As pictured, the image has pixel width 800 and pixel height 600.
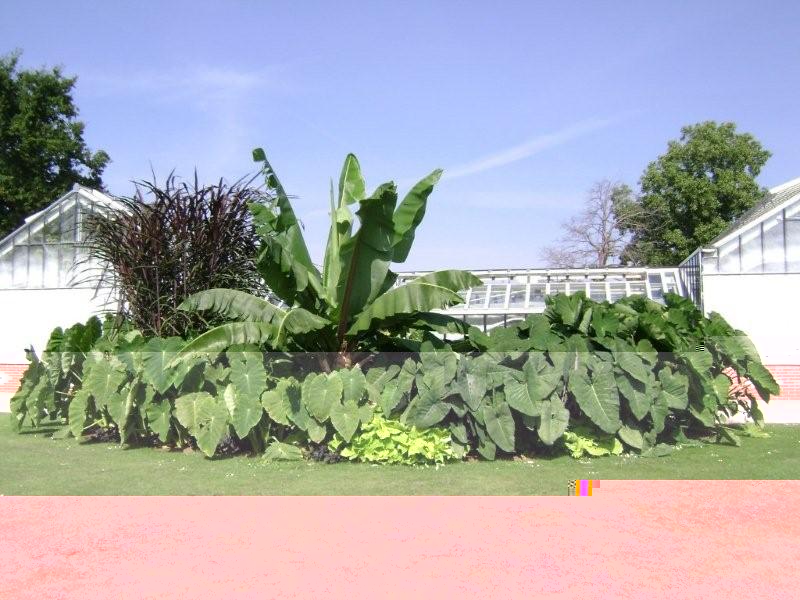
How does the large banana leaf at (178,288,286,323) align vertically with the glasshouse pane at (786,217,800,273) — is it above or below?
below

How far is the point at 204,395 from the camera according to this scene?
31.1ft

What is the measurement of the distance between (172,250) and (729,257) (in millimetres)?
12870

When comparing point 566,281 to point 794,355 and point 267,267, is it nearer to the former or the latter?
point 794,355

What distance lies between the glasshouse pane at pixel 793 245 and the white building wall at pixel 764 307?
0.22 m

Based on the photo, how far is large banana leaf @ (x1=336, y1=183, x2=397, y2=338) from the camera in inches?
359

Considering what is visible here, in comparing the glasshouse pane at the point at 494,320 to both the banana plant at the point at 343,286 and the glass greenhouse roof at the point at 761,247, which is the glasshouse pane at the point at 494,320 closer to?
the glass greenhouse roof at the point at 761,247

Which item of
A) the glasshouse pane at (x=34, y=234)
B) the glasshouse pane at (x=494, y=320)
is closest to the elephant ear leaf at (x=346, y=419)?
the glasshouse pane at (x=494, y=320)

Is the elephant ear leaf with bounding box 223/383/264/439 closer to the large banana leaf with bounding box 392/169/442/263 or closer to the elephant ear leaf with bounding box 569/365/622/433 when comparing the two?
the large banana leaf with bounding box 392/169/442/263

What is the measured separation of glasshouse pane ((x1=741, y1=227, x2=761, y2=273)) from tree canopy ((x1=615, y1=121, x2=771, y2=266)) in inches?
533

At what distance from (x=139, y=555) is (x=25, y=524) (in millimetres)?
1599

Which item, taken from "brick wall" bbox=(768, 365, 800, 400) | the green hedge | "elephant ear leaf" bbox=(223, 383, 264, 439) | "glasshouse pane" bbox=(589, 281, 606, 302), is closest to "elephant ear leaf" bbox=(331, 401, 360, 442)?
the green hedge

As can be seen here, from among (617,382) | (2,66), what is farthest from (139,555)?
(2,66)

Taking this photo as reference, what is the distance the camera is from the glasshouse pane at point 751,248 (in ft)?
60.1

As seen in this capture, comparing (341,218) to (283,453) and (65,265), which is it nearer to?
(283,453)
